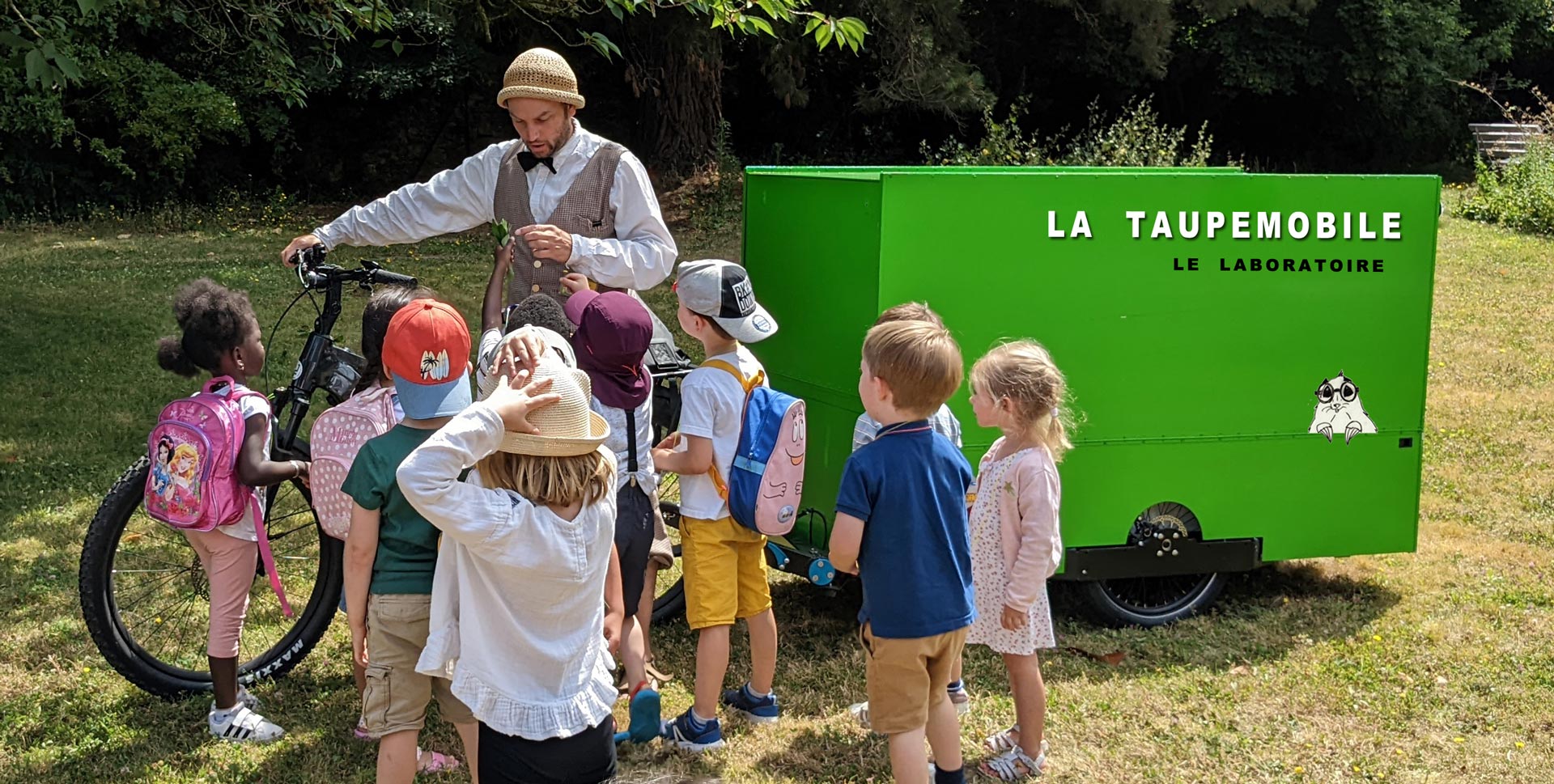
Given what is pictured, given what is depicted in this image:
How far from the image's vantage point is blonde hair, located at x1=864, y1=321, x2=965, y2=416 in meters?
3.21

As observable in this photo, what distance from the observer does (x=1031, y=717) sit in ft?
12.7

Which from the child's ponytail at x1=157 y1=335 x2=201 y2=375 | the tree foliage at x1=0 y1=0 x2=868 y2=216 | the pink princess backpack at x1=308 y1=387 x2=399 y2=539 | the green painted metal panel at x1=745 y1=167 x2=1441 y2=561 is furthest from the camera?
the tree foliage at x1=0 y1=0 x2=868 y2=216

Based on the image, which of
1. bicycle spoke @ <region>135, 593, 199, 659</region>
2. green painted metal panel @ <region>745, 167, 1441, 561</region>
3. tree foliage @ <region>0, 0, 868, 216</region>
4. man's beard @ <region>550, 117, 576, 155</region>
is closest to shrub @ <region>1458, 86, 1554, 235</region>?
tree foliage @ <region>0, 0, 868, 216</region>

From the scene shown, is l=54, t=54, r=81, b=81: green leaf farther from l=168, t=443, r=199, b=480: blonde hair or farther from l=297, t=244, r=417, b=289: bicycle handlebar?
l=168, t=443, r=199, b=480: blonde hair

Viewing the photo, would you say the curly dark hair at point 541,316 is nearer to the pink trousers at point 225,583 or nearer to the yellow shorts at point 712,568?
the yellow shorts at point 712,568

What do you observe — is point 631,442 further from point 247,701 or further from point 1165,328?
point 1165,328

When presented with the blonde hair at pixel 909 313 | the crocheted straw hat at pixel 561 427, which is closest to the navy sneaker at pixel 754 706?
the blonde hair at pixel 909 313

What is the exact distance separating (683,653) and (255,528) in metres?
1.49

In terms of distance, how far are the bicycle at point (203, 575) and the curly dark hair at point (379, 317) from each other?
0.10 m

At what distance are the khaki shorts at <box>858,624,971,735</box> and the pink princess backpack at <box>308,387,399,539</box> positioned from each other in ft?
4.54

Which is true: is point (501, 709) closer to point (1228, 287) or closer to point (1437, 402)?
point (1228, 287)

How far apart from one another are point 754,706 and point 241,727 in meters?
1.47

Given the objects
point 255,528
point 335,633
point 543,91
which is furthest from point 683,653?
point 543,91

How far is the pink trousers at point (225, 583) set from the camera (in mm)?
3914
